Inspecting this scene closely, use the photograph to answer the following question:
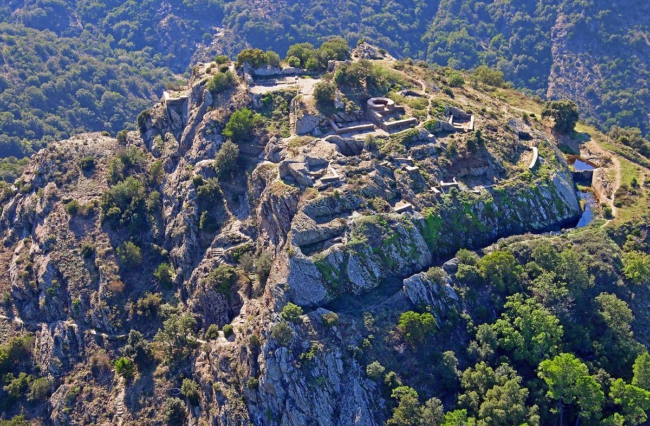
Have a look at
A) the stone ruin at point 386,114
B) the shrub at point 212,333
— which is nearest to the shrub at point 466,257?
the stone ruin at point 386,114

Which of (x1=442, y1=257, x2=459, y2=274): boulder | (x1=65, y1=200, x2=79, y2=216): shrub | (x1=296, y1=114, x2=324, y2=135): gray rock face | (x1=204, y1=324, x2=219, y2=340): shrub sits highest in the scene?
(x1=296, y1=114, x2=324, y2=135): gray rock face

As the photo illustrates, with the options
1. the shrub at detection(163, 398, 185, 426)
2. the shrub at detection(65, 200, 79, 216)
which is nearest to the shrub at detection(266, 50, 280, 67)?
the shrub at detection(65, 200, 79, 216)

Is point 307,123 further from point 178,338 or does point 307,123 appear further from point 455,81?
point 178,338

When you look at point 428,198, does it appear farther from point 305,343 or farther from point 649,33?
A: point 649,33

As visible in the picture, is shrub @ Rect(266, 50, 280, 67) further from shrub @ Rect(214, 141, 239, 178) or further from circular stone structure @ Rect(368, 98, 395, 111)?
shrub @ Rect(214, 141, 239, 178)

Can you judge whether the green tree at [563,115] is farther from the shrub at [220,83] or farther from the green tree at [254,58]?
the shrub at [220,83]

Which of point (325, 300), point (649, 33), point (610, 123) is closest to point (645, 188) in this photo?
point (325, 300)
